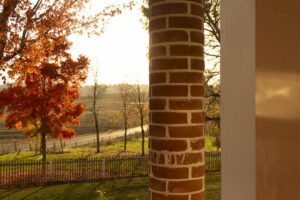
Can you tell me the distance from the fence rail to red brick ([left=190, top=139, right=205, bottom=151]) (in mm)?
14409

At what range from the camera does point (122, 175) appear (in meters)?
17.4

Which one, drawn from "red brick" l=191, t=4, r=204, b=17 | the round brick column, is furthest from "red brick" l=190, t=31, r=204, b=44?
"red brick" l=191, t=4, r=204, b=17

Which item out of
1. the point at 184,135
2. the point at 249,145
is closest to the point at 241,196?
the point at 249,145

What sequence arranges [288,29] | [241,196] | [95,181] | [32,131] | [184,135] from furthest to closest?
[32,131], [95,181], [184,135], [241,196], [288,29]

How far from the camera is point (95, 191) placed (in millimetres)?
13844

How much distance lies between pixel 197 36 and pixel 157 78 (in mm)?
422

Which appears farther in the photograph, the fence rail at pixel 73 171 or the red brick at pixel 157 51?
the fence rail at pixel 73 171

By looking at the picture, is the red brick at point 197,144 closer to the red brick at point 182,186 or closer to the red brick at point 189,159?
the red brick at point 189,159

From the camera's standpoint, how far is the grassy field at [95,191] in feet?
41.3

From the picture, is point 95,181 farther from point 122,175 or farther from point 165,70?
point 165,70

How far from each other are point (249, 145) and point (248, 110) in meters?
0.09

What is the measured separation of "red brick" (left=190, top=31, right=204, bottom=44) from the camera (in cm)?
261

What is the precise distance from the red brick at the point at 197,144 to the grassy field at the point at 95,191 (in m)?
9.36

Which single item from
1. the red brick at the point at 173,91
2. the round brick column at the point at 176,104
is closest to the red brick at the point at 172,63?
the round brick column at the point at 176,104
